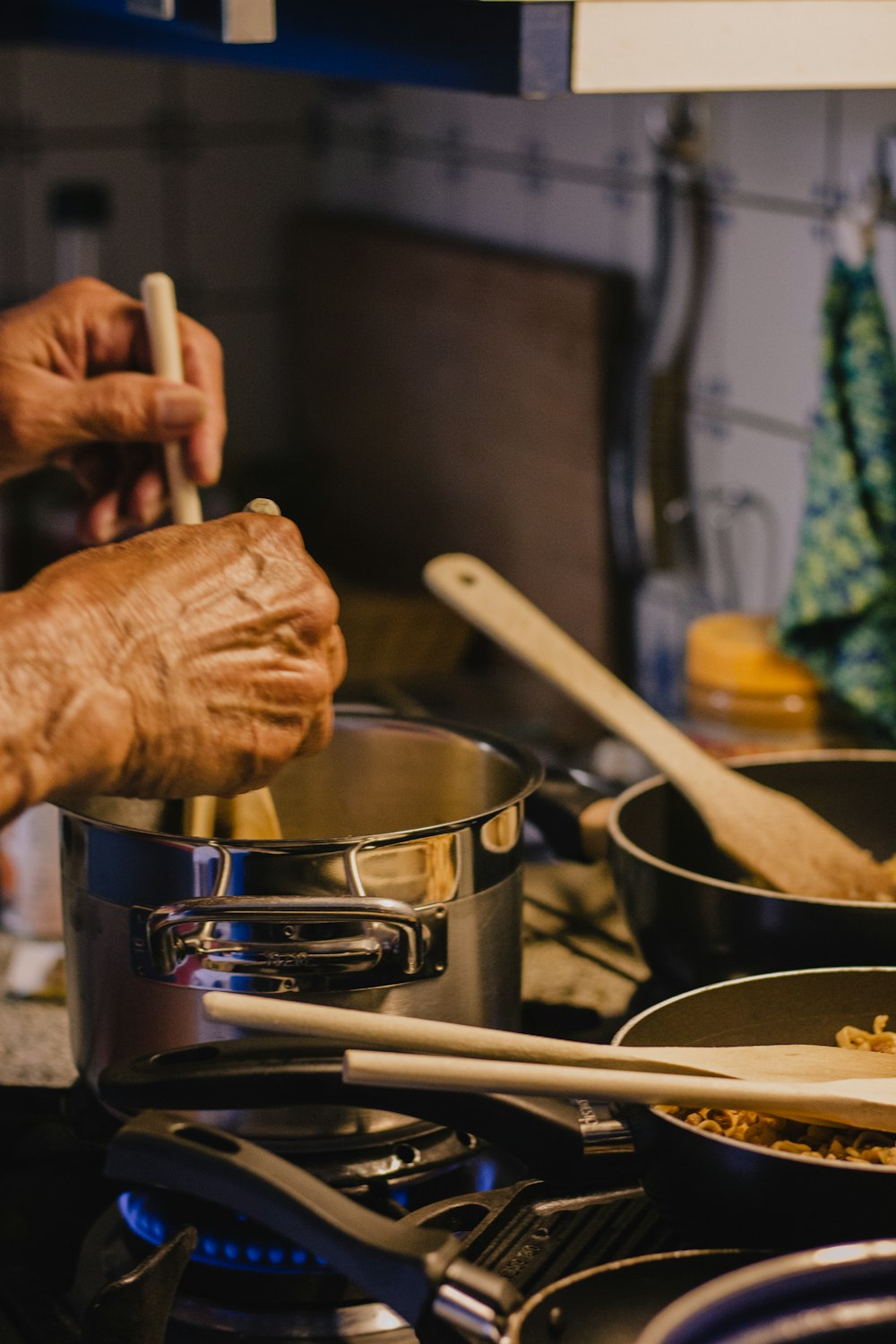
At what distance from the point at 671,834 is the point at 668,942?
0.16 meters

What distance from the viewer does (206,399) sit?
91 cm

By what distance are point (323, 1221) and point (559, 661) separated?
41 cm

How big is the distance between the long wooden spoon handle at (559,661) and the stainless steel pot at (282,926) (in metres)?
0.15

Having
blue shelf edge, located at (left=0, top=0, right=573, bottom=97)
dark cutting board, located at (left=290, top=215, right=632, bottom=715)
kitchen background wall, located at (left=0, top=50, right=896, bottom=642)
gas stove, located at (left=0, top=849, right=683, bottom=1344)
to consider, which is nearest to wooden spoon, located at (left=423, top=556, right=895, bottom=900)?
gas stove, located at (left=0, top=849, right=683, bottom=1344)

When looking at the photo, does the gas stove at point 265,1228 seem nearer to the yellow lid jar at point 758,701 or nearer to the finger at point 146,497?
the finger at point 146,497

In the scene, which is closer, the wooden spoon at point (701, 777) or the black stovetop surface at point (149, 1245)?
the black stovetop surface at point (149, 1245)

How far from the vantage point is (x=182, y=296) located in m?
2.35

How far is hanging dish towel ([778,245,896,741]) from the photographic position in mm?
1233

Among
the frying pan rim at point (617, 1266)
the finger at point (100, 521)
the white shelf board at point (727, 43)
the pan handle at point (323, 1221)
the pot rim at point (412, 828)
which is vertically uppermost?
the white shelf board at point (727, 43)

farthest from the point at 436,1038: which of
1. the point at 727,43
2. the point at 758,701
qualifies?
the point at 758,701

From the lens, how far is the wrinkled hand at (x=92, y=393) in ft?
3.00

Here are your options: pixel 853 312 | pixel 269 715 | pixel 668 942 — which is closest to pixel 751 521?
pixel 853 312

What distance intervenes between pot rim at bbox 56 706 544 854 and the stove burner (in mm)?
151

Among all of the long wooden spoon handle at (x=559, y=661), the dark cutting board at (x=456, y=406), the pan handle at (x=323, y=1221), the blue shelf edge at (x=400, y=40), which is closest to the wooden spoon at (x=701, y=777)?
the long wooden spoon handle at (x=559, y=661)
